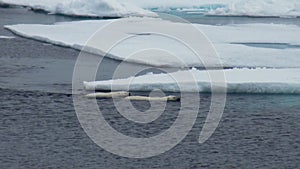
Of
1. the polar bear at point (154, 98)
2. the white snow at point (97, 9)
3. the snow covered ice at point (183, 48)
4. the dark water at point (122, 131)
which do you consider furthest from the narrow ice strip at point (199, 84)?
the white snow at point (97, 9)

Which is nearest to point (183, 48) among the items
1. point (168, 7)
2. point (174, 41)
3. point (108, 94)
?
point (174, 41)

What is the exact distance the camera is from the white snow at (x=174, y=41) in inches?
428

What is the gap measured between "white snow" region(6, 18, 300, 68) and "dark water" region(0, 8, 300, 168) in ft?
6.62

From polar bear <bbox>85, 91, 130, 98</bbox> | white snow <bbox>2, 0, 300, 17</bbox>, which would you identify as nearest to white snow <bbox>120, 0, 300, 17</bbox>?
white snow <bbox>2, 0, 300, 17</bbox>

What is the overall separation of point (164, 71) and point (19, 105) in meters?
2.81

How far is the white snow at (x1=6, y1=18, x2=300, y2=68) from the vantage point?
1088 cm

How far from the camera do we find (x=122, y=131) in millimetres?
6523

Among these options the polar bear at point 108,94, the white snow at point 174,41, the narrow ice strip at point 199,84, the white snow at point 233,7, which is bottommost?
the white snow at point 233,7

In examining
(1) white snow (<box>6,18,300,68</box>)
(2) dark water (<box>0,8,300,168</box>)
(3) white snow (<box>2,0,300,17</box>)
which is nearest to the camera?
(2) dark water (<box>0,8,300,168</box>)

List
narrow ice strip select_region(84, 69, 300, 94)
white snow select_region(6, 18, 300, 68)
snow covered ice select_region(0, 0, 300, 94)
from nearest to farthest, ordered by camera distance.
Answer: narrow ice strip select_region(84, 69, 300, 94) → snow covered ice select_region(0, 0, 300, 94) → white snow select_region(6, 18, 300, 68)

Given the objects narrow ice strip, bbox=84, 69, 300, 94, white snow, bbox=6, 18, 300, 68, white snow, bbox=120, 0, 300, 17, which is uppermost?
narrow ice strip, bbox=84, 69, 300, 94

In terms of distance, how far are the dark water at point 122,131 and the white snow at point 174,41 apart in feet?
6.62

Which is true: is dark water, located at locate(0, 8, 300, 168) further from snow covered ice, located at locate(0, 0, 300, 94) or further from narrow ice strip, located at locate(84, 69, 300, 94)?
snow covered ice, located at locate(0, 0, 300, 94)

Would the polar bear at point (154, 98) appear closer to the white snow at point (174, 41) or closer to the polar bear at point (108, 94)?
the polar bear at point (108, 94)
